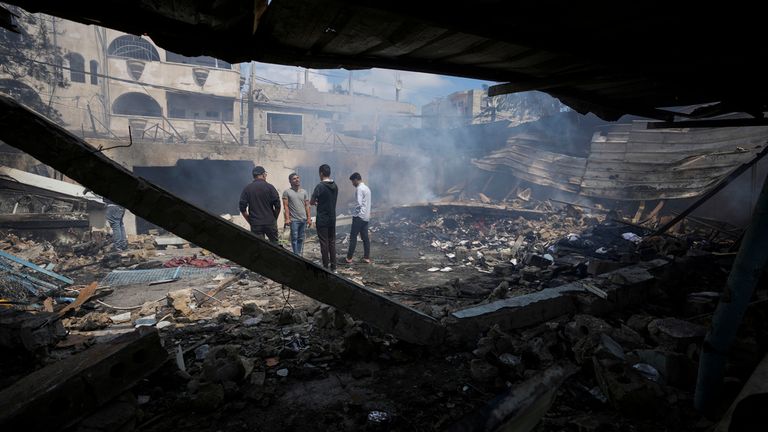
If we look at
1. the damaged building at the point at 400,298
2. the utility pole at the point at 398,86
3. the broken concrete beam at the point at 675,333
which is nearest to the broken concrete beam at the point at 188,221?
the damaged building at the point at 400,298

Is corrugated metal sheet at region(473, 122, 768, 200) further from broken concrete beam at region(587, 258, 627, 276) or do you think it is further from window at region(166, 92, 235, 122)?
window at region(166, 92, 235, 122)

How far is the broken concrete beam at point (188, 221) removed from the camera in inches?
82.6

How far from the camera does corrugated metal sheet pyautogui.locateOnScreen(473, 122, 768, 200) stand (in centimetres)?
989

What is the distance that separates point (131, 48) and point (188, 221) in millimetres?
30525

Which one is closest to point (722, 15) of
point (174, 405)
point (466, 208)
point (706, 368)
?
point (706, 368)

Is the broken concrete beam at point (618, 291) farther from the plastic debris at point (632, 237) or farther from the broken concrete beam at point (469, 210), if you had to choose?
the broken concrete beam at point (469, 210)

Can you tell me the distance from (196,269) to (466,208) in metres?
9.78

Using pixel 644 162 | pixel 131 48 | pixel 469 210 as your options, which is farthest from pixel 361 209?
pixel 131 48

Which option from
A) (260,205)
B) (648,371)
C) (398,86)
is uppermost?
(398,86)

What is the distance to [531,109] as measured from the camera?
22.8 m

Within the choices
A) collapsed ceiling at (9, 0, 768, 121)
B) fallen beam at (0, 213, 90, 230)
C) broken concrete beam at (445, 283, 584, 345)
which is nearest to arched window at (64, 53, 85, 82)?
fallen beam at (0, 213, 90, 230)

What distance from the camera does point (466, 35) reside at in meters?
2.12

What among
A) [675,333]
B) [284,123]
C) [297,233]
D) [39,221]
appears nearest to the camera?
[675,333]

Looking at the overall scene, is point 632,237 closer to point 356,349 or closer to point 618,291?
point 618,291
